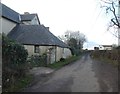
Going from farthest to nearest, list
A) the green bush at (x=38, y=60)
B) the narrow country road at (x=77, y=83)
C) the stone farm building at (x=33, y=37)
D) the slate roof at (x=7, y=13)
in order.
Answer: the slate roof at (x=7, y=13)
the stone farm building at (x=33, y=37)
the green bush at (x=38, y=60)
the narrow country road at (x=77, y=83)

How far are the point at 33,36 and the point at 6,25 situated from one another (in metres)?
5.43

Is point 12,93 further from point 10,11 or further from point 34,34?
point 10,11

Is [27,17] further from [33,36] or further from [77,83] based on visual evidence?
[77,83]

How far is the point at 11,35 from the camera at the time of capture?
41.8m

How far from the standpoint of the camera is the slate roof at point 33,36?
125 ft

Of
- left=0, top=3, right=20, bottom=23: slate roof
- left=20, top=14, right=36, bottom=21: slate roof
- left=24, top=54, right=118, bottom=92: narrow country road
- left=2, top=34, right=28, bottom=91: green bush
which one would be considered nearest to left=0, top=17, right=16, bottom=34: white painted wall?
left=0, top=3, right=20, bottom=23: slate roof

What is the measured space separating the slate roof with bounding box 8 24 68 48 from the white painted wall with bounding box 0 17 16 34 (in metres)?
0.68

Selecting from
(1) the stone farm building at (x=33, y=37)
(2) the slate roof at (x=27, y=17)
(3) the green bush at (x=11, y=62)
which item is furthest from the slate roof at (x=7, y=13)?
(3) the green bush at (x=11, y=62)

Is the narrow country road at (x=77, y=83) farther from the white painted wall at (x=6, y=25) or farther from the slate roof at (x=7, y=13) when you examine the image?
the slate roof at (x=7, y=13)

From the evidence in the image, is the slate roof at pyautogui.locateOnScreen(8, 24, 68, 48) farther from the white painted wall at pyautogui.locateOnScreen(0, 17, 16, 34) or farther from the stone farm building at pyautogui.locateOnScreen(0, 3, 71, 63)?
the white painted wall at pyautogui.locateOnScreen(0, 17, 16, 34)

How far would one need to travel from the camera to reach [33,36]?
131 feet

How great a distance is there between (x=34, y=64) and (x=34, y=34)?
1198 centimetres

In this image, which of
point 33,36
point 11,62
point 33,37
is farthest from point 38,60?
point 11,62

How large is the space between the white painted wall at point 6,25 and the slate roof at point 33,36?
0.68 metres
